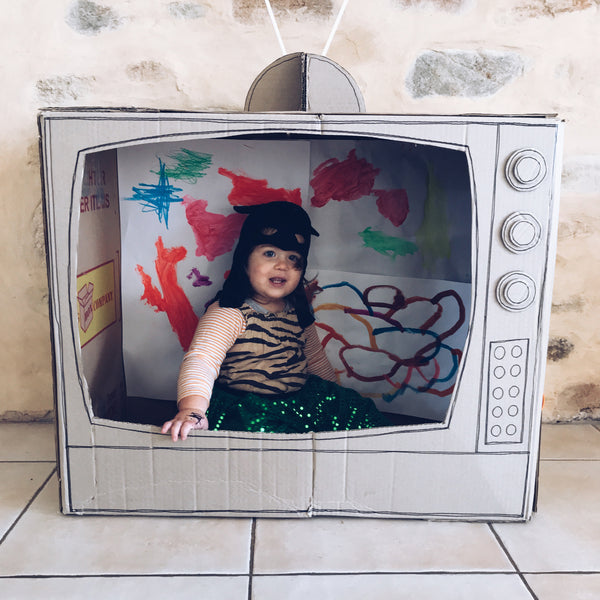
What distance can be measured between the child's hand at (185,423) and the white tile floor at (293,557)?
133mm

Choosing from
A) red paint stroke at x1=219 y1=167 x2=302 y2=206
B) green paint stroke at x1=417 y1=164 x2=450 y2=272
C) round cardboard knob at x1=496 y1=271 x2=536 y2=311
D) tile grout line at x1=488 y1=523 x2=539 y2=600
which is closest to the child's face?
red paint stroke at x1=219 y1=167 x2=302 y2=206

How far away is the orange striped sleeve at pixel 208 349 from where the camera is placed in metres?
0.93

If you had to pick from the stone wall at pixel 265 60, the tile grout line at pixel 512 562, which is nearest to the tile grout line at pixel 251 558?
the tile grout line at pixel 512 562

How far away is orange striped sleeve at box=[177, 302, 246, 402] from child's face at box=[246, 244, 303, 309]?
0.21ft

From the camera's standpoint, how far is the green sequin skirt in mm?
952

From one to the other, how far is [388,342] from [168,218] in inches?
18.2

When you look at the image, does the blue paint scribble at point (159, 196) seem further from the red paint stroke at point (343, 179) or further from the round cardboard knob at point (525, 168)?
the round cardboard knob at point (525, 168)

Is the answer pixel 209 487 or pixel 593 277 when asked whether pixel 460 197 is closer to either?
pixel 593 277

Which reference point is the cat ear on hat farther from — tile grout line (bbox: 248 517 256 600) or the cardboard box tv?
tile grout line (bbox: 248 517 256 600)

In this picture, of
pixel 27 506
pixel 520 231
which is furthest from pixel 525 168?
pixel 27 506

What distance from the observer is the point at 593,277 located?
3.99 feet

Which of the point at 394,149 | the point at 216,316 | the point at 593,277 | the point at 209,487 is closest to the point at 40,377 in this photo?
the point at 216,316

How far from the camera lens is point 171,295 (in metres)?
1.14

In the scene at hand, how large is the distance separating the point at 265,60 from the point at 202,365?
58cm
